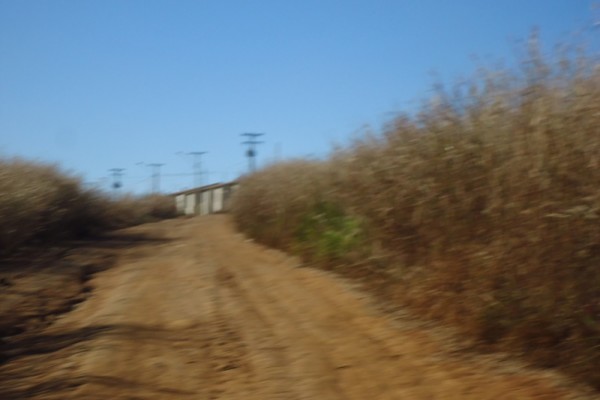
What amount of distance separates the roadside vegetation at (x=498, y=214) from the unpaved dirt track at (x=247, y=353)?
0.49 meters

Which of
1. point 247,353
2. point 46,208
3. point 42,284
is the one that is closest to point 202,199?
point 46,208

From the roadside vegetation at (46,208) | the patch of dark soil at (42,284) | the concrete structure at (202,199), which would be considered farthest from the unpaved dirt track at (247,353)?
the concrete structure at (202,199)

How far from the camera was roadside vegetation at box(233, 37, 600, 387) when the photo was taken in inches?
283

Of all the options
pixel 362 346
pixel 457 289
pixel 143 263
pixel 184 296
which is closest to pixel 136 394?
pixel 362 346

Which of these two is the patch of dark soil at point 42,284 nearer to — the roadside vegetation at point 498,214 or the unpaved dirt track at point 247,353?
the unpaved dirt track at point 247,353

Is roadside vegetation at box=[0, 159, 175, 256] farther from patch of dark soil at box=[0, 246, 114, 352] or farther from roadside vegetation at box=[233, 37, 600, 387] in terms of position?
roadside vegetation at box=[233, 37, 600, 387]

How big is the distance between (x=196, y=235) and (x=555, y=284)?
17314mm

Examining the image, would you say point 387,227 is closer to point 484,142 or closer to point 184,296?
point 484,142

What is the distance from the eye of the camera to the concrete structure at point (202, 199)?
4753 centimetres

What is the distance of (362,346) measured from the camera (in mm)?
8828

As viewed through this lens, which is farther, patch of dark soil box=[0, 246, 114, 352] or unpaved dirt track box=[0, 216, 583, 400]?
patch of dark soil box=[0, 246, 114, 352]

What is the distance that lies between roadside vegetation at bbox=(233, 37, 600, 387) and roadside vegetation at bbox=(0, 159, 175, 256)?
26.0ft

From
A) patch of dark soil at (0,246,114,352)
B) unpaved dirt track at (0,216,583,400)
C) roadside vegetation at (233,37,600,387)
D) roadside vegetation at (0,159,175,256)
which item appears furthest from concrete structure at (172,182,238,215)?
roadside vegetation at (233,37,600,387)

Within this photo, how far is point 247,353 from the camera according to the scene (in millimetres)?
8695
